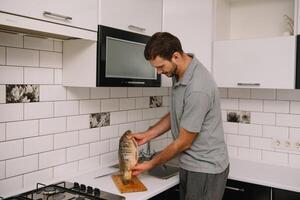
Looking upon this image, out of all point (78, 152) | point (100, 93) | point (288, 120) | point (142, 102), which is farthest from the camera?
point (142, 102)

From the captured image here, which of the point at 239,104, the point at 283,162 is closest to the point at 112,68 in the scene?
the point at 239,104

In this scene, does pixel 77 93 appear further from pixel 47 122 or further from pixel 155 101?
pixel 155 101

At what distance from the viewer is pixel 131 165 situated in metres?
1.76

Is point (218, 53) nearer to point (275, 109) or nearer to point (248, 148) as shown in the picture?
point (275, 109)

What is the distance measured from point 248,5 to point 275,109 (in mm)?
822

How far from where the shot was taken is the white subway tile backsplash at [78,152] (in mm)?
1983

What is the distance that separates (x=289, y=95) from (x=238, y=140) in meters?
0.53

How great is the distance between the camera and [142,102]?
8.50 ft

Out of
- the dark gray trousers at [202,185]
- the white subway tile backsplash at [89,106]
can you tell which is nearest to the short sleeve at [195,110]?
the dark gray trousers at [202,185]

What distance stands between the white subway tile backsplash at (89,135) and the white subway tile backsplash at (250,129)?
3.77 ft

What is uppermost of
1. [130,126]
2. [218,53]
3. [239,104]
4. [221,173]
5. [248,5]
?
[248,5]

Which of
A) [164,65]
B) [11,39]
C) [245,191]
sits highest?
[11,39]

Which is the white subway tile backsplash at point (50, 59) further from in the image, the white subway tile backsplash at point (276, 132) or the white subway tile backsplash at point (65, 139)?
the white subway tile backsplash at point (276, 132)

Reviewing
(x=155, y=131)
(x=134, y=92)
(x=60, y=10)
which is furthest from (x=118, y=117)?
(x=60, y=10)
